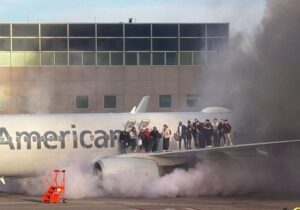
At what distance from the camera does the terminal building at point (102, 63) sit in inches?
1961

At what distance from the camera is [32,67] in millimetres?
50438

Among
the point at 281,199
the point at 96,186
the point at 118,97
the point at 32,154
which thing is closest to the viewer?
the point at 281,199

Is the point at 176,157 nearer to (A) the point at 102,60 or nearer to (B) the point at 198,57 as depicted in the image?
(A) the point at 102,60

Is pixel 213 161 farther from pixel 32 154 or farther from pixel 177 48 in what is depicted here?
pixel 177 48

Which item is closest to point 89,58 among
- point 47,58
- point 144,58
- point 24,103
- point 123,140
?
point 47,58

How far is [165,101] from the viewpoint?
166 feet

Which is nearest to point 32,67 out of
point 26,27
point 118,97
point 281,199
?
point 26,27

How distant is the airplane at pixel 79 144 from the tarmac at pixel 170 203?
179 centimetres

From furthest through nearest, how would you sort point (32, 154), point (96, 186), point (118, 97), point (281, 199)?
point (118, 97) < point (32, 154) < point (96, 186) < point (281, 199)

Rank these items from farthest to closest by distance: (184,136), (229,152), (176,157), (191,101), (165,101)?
(165,101) < (191,101) < (184,136) < (176,157) < (229,152)

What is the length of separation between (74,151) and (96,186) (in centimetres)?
279

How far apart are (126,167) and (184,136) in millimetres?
4020

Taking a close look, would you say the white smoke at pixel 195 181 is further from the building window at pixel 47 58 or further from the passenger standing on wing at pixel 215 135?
→ the building window at pixel 47 58

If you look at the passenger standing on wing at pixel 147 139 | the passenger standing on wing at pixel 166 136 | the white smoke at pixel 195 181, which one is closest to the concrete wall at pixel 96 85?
the passenger standing on wing at pixel 166 136
